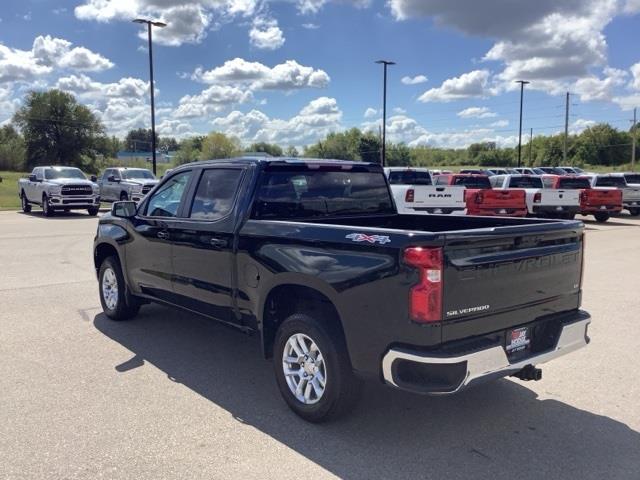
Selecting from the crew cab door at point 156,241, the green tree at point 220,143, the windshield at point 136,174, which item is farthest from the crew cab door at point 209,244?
the green tree at point 220,143

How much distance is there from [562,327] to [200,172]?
333 cm

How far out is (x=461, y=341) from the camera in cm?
363

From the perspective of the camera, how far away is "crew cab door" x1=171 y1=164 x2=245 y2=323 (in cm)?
498

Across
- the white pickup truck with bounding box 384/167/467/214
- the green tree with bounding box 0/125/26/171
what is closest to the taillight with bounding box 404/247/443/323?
the white pickup truck with bounding box 384/167/467/214

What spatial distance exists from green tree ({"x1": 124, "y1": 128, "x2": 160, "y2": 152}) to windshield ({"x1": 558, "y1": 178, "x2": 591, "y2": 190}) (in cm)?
Answer: 15268

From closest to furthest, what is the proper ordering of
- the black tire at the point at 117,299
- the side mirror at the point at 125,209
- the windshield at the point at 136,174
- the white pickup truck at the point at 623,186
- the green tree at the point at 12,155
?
1. the side mirror at the point at 125,209
2. the black tire at the point at 117,299
3. the white pickup truck at the point at 623,186
4. the windshield at the point at 136,174
5. the green tree at the point at 12,155

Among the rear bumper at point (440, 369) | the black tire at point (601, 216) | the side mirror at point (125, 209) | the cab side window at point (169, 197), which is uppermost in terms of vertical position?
the cab side window at point (169, 197)

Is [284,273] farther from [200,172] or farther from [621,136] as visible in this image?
[621,136]

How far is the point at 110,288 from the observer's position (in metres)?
7.00

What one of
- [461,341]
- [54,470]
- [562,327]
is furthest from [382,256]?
[54,470]

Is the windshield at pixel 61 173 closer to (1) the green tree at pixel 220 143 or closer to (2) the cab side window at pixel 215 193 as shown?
(2) the cab side window at pixel 215 193

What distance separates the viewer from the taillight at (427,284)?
11.3 ft

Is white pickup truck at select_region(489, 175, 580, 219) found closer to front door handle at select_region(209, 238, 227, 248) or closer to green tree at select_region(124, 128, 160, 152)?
front door handle at select_region(209, 238, 227, 248)

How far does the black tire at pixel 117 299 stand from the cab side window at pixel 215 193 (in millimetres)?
1726
